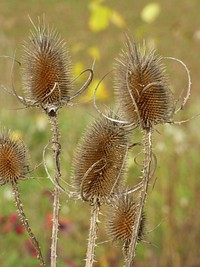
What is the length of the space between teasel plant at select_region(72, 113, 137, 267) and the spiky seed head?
4.1 inches

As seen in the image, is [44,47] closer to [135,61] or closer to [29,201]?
[135,61]

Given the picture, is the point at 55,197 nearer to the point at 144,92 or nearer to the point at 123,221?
the point at 123,221

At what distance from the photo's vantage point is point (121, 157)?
2.02 meters

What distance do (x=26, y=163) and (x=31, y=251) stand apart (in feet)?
8.13

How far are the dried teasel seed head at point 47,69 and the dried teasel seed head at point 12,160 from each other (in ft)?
0.59

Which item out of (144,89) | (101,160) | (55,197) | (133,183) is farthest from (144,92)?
(133,183)

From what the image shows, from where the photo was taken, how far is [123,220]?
82.0 inches

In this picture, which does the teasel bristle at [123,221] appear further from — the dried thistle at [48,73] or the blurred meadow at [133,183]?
the blurred meadow at [133,183]

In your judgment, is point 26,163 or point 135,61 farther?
point 26,163

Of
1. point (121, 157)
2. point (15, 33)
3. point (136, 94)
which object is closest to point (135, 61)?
point (136, 94)

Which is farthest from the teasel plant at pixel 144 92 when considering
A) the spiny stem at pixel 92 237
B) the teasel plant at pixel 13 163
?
the teasel plant at pixel 13 163

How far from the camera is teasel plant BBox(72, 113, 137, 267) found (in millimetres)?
1973

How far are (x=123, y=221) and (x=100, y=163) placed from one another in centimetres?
20

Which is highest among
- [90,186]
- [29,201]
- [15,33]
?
[15,33]
